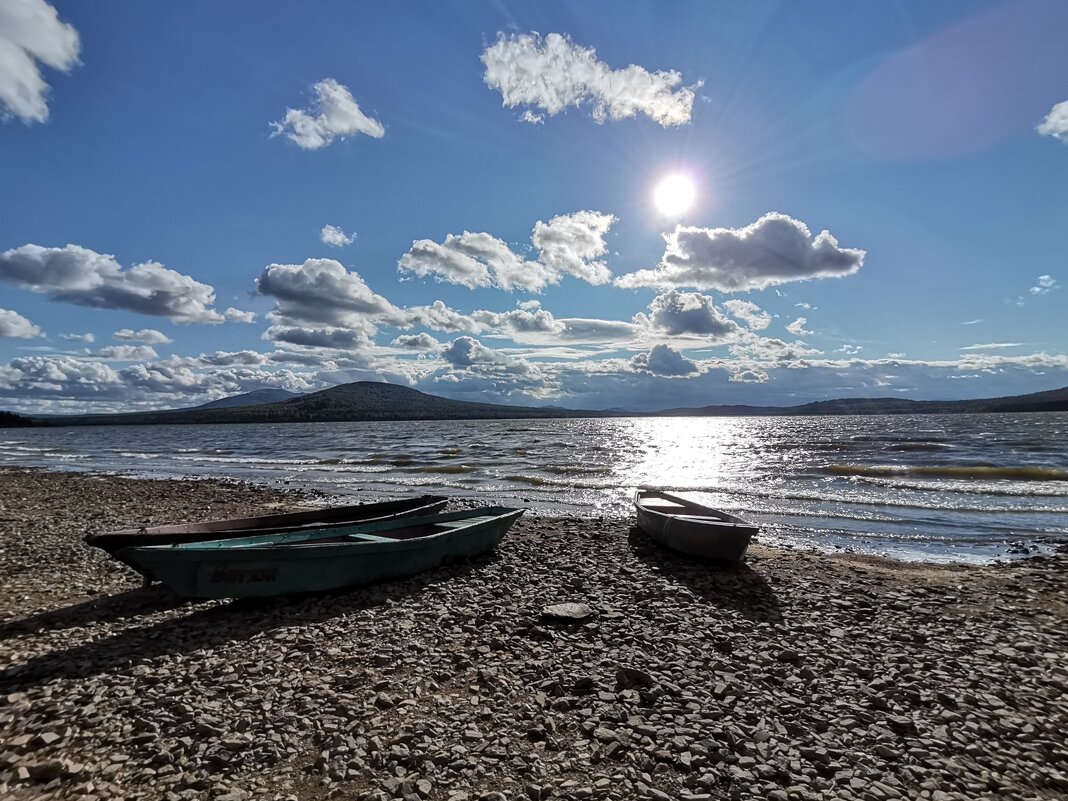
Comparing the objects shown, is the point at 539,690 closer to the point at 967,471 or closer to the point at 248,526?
the point at 248,526

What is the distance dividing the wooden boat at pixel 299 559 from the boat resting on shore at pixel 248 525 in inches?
16.6

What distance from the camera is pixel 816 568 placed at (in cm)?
1317

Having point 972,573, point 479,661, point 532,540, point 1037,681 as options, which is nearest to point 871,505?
point 972,573

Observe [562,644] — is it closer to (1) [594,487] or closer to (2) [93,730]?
(2) [93,730]

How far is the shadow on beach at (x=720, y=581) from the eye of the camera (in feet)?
32.5

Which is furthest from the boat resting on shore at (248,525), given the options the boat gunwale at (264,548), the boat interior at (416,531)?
the boat interior at (416,531)

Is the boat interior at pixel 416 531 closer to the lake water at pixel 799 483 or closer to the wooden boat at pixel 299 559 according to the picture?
the wooden boat at pixel 299 559

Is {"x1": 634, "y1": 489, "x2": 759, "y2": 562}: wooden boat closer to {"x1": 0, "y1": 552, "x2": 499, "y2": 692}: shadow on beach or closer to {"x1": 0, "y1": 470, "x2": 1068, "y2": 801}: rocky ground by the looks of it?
{"x1": 0, "y1": 470, "x2": 1068, "y2": 801}: rocky ground

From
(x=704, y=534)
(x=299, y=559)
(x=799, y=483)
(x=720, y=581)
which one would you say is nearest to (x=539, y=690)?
(x=299, y=559)

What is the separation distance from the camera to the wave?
104ft

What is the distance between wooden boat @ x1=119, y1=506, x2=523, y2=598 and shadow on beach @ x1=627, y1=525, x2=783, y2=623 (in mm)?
4205

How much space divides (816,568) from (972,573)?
369cm

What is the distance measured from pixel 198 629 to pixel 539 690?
18.9ft

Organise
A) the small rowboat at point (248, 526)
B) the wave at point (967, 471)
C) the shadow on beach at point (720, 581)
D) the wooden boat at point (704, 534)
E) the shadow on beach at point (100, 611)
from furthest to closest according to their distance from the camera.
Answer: the wave at point (967, 471)
the wooden boat at point (704, 534)
the shadow on beach at point (720, 581)
the small rowboat at point (248, 526)
the shadow on beach at point (100, 611)
